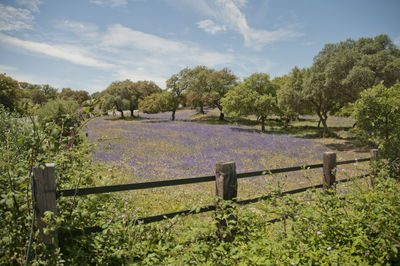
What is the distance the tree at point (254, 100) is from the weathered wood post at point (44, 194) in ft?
96.1

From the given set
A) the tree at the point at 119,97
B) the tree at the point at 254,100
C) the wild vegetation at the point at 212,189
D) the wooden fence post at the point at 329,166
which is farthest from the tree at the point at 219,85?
the wooden fence post at the point at 329,166

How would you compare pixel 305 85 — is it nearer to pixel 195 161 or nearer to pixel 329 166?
pixel 195 161

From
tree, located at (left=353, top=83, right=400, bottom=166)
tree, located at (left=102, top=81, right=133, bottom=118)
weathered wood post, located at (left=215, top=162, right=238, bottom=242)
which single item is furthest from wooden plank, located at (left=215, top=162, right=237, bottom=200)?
tree, located at (left=102, top=81, right=133, bottom=118)

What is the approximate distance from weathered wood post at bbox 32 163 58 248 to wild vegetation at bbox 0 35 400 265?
106 millimetres

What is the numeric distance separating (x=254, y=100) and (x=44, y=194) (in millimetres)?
30918

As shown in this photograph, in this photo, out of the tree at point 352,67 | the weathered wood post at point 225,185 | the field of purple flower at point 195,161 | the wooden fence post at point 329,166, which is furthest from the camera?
the tree at point 352,67

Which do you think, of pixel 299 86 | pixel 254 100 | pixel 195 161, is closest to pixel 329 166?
pixel 195 161

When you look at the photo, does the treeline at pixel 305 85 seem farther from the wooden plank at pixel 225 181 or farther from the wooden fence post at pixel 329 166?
the wooden fence post at pixel 329 166

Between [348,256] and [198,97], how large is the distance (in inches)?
1661

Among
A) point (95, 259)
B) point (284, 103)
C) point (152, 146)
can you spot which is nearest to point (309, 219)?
point (95, 259)

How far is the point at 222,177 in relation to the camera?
364 cm

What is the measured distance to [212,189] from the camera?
908 cm

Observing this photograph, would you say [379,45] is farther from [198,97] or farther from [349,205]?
[198,97]

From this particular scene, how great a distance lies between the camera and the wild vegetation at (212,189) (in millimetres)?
2662
